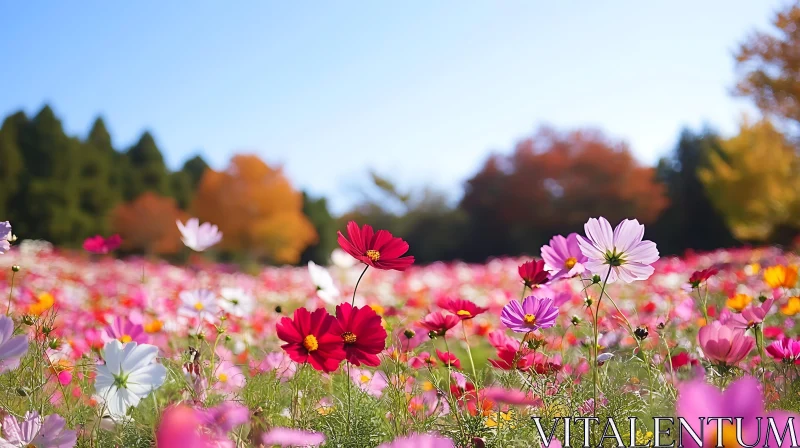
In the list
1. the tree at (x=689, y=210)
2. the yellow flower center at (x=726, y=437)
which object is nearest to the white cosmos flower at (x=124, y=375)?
the yellow flower center at (x=726, y=437)

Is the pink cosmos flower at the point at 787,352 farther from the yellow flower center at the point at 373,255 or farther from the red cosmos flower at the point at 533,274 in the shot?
the yellow flower center at the point at 373,255

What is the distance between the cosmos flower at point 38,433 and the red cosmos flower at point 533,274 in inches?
33.1

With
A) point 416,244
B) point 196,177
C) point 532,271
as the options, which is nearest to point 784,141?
point 532,271

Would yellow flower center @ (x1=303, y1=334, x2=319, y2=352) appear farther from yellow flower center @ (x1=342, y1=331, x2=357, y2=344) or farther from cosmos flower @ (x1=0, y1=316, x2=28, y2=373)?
cosmos flower @ (x1=0, y1=316, x2=28, y2=373)

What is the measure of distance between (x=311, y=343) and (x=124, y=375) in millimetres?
346

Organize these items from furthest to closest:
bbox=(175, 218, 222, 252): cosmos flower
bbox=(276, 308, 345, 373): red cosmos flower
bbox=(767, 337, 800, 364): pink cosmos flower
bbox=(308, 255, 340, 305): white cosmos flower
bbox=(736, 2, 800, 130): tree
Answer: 1. bbox=(736, 2, 800, 130): tree
2. bbox=(175, 218, 222, 252): cosmos flower
3. bbox=(308, 255, 340, 305): white cosmos flower
4. bbox=(767, 337, 800, 364): pink cosmos flower
5. bbox=(276, 308, 345, 373): red cosmos flower

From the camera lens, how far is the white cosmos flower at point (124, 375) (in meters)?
1.02

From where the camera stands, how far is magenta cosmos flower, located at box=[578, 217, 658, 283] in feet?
3.20

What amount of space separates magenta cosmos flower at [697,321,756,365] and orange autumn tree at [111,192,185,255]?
61.5 feet

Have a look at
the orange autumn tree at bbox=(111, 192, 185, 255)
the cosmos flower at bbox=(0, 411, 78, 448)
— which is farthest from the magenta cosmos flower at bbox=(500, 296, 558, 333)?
the orange autumn tree at bbox=(111, 192, 185, 255)

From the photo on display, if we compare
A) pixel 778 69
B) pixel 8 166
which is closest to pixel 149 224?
pixel 8 166

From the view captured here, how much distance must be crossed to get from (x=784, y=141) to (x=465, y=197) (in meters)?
11.2

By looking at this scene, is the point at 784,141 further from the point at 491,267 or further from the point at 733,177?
the point at 733,177

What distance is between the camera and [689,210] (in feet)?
59.9
